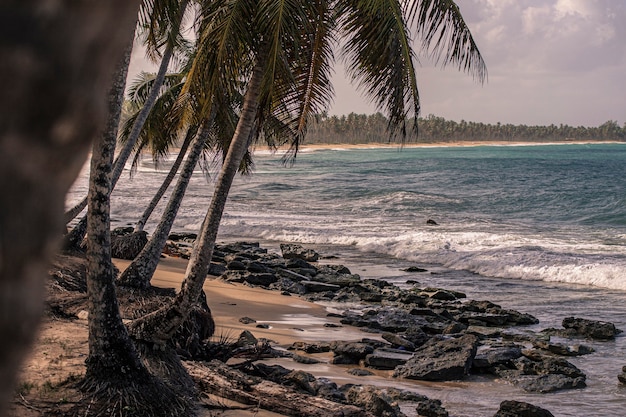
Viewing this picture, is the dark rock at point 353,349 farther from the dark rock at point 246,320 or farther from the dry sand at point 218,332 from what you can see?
the dark rock at point 246,320

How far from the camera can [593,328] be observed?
44.2 feet

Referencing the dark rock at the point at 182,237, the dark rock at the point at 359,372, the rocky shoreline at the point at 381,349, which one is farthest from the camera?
the dark rock at the point at 182,237

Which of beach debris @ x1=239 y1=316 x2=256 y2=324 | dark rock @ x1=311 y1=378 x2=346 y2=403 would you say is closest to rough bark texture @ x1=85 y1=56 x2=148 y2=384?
dark rock @ x1=311 y1=378 x2=346 y2=403

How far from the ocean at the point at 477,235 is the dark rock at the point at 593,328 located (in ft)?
0.93

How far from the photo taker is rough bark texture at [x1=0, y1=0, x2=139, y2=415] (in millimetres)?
658

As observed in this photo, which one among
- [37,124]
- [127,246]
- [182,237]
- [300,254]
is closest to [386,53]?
[37,124]

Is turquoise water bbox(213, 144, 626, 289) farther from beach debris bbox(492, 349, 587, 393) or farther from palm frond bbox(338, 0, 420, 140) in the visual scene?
palm frond bbox(338, 0, 420, 140)

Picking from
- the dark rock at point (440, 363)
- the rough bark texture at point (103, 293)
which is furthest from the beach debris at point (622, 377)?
the rough bark texture at point (103, 293)

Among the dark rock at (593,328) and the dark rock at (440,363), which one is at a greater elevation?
the dark rock at (440,363)

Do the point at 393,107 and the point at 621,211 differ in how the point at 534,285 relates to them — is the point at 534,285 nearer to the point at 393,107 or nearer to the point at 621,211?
the point at 393,107

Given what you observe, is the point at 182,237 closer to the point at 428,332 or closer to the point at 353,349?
the point at 428,332

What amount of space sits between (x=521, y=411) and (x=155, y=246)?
5.75 m

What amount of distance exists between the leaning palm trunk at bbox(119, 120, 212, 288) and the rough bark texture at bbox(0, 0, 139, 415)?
10.2 metres

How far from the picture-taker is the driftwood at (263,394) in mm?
7082
